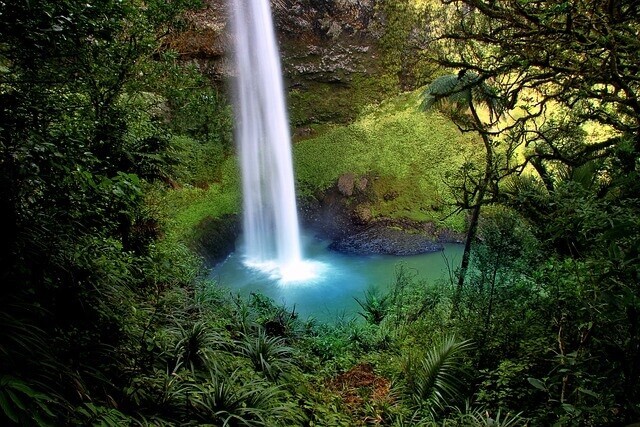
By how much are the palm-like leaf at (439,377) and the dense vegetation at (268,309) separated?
0.08 feet

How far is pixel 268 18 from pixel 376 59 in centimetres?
550

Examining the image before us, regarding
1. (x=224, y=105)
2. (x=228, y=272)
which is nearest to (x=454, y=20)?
(x=228, y=272)

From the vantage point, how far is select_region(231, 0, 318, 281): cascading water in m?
15.0

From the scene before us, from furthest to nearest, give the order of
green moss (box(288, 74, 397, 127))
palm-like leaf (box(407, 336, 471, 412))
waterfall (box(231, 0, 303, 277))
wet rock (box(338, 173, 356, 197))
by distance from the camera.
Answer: green moss (box(288, 74, 397, 127)) < wet rock (box(338, 173, 356, 197)) < waterfall (box(231, 0, 303, 277)) < palm-like leaf (box(407, 336, 471, 412))

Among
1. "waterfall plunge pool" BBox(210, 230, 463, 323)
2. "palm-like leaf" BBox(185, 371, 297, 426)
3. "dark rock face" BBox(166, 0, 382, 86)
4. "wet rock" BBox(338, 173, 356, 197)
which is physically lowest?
"waterfall plunge pool" BBox(210, 230, 463, 323)

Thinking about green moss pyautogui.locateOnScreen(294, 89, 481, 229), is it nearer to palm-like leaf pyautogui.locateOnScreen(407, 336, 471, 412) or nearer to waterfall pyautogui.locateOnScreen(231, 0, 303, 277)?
waterfall pyautogui.locateOnScreen(231, 0, 303, 277)

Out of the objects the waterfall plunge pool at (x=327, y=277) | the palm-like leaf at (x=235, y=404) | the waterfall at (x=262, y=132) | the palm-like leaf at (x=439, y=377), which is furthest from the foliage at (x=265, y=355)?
the waterfall at (x=262, y=132)

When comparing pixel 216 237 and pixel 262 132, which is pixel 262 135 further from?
pixel 216 237

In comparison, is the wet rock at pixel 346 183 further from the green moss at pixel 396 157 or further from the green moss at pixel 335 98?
the green moss at pixel 335 98

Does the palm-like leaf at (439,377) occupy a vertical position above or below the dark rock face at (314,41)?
below

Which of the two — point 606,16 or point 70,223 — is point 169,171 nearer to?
point 70,223

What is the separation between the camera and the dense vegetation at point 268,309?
2.40 metres

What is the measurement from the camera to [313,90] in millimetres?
18516

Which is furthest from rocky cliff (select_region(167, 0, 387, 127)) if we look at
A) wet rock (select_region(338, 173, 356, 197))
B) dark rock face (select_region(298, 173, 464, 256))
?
dark rock face (select_region(298, 173, 464, 256))
